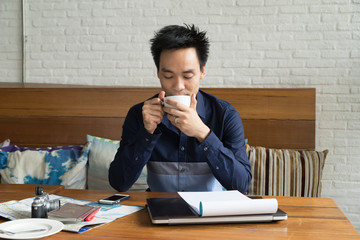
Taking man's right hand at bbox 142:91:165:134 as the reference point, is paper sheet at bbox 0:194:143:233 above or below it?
below

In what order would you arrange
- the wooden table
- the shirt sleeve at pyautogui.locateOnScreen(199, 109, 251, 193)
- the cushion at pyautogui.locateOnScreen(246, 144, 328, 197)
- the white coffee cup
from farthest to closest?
the cushion at pyautogui.locateOnScreen(246, 144, 328, 197) → the shirt sleeve at pyautogui.locateOnScreen(199, 109, 251, 193) → the white coffee cup → the wooden table

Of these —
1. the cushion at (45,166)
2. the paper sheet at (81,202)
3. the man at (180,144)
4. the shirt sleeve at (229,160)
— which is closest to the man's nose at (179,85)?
the man at (180,144)

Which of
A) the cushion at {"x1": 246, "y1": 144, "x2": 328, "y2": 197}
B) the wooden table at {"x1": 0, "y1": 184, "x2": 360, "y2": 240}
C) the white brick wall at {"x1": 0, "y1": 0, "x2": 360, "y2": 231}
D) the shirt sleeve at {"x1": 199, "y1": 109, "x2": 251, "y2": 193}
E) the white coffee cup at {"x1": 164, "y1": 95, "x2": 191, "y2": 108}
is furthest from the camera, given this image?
the white brick wall at {"x1": 0, "y1": 0, "x2": 360, "y2": 231}

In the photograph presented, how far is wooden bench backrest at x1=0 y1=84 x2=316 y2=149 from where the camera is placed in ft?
8.43

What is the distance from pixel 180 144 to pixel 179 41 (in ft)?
1.45

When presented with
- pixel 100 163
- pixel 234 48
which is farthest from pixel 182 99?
pixel 234 48

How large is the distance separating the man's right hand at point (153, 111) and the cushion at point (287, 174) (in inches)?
45.8

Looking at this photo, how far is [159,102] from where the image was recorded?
134cm

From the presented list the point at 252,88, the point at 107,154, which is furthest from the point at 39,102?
the point at 252,88

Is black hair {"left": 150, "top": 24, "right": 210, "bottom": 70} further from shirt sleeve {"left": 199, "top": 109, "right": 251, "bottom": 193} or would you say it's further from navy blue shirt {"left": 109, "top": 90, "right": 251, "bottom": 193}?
shirt sleeve {"left": 199, "top": 109, "right": 251, "bottom": 193}

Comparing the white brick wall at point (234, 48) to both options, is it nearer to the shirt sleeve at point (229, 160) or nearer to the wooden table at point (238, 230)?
the shirt sleeve at point (229, 160)

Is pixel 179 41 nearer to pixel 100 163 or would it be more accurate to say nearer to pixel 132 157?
pixel 132 157

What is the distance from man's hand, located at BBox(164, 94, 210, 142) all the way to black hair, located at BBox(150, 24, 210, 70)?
350mm

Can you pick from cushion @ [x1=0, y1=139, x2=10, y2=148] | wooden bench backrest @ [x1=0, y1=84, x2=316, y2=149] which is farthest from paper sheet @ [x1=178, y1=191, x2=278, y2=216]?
cushion @ [x1=0, y1=139, x2=10, y2=148]
